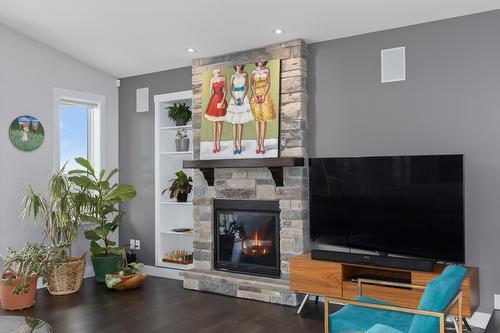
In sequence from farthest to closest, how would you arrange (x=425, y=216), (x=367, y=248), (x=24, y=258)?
(x=24, y=258) < (x=367, y=248) < (x=425, y=216)

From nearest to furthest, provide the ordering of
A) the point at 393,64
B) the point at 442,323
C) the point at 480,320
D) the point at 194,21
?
the point at 442,323, the point at 480,320, the point at 393,64, the point at 194,21

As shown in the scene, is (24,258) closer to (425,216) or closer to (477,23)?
(425,216)

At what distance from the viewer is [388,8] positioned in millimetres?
3857

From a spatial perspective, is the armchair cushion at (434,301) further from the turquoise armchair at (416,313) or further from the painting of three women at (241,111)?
the painting of three women at (241,111)

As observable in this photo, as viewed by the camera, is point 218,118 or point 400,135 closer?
point 400,135

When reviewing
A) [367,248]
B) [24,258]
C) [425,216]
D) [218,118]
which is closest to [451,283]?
[425,216]

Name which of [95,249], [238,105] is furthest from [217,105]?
[95,249]

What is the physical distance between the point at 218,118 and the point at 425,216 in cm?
239

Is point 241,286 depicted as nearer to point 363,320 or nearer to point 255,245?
point 255,245

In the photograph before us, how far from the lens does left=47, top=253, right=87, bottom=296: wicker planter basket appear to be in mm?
4916

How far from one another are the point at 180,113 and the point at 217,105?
0.74m

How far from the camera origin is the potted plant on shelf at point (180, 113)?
565cm

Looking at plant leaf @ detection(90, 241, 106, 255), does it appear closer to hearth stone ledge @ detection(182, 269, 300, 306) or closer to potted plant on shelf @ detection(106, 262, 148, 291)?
potted plant on shelf @ detection(106, 262, 148, 291)

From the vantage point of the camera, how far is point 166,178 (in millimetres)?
5945
